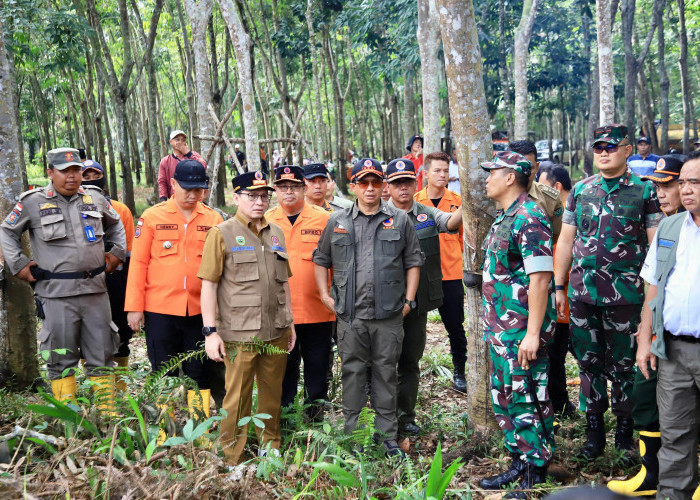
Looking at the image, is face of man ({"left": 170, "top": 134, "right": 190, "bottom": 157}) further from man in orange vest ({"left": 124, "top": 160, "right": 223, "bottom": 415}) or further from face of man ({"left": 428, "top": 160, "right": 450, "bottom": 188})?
face of man ({"left": 428, "top": 160, "right": 450, "bottom": 188})

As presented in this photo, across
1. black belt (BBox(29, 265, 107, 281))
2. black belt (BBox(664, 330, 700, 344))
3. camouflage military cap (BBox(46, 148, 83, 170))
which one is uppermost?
camouflage military cap (BBox(46, 148, 83, 170))

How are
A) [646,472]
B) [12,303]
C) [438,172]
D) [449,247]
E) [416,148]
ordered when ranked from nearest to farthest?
1. [646,472]
2. [12,303]
3. [438,172]
4. [449,247]
5. [416,148]

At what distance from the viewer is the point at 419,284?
16.4 ft

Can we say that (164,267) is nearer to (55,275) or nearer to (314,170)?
(55,275)

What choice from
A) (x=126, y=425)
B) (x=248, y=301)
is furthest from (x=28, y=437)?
(x=248, y=301)

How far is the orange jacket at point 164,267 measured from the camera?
15.2 feet

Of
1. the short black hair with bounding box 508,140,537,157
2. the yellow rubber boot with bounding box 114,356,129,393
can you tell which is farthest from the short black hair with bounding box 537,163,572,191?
the yellow rubber boot with bounding box 114,356,129,393

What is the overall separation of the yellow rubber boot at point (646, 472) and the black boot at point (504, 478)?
555 millimetres

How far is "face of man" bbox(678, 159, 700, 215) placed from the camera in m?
3.24

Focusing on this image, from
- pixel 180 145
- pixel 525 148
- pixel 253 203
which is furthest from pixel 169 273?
pixel 180 145

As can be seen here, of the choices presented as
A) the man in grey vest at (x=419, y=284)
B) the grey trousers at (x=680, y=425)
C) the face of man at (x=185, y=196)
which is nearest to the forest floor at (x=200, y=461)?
the man in grey vest at (x=419, y=284)

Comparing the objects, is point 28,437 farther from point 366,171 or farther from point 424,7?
point 424,7

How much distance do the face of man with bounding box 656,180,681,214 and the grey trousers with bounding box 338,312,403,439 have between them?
6.90 feet

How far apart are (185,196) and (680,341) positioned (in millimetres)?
3513
